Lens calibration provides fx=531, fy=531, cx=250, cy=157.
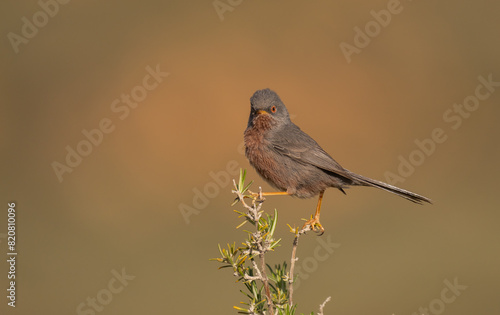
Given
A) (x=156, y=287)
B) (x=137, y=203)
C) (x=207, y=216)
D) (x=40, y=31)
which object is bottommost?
(x=156, y=287)

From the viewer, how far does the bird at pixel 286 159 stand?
454cm

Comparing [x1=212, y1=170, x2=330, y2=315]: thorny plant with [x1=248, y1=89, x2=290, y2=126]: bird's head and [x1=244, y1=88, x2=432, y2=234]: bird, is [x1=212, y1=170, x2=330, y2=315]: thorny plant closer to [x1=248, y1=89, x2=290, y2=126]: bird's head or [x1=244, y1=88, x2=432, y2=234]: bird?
[x1=244, y1=88, x2=432, y2=234]: bird

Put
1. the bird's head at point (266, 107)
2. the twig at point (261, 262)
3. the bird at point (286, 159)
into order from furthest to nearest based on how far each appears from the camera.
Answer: the bird's head at point (266, 107) < the bird at point (286, 159) < the twig at point (261, 262)

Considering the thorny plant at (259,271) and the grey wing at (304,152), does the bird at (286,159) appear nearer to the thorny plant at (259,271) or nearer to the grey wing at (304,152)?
the grey wing at (304,152)

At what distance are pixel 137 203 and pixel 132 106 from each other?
2.41 m

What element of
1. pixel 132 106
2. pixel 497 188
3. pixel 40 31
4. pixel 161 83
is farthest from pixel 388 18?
pixel 40 31

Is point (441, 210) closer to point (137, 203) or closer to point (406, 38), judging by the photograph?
point (406, 38)

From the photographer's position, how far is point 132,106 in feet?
41.3


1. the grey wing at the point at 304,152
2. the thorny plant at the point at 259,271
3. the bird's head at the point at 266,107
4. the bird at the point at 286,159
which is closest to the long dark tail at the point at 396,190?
the bird at the point at 286,159

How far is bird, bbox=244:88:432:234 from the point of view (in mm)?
4543

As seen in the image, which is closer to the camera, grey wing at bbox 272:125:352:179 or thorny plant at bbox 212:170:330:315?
thorny plant at bbox 212:170:330:315

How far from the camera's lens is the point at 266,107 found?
15.9 ft

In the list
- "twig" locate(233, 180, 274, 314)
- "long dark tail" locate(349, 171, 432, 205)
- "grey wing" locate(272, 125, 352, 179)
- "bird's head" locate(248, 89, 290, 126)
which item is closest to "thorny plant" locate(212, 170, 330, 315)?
"twig" locate(233, 180, 274, 314)

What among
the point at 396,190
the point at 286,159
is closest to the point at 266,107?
the point at 286,159
